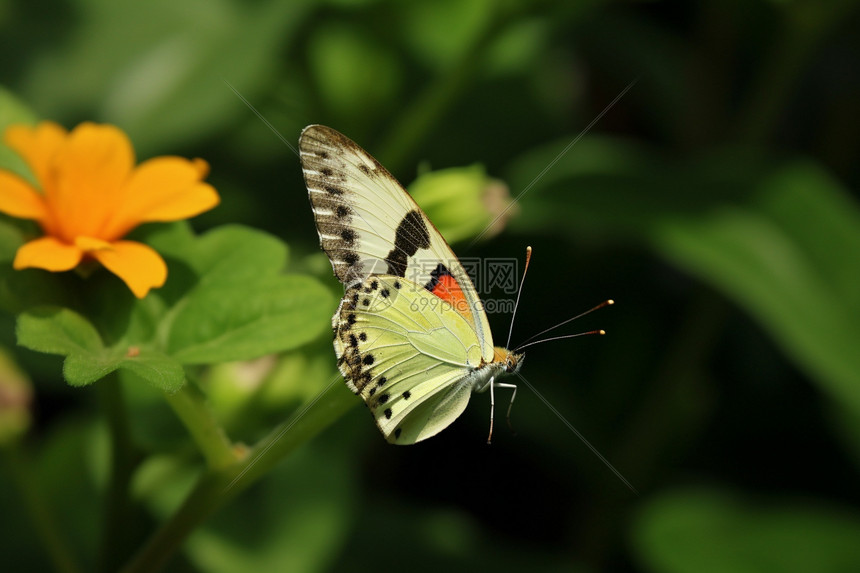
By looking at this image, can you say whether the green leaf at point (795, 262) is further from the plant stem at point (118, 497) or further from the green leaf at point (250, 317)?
the plant stem at point (118, 497)

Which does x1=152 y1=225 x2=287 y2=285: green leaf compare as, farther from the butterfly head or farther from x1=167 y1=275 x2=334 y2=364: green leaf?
the butterfly head

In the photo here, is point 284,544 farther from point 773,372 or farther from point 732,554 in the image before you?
point 773,372

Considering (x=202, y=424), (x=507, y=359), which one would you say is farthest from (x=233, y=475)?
(x=507, y=359)

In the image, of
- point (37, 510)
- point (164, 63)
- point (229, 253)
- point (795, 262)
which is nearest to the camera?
point (229, 253)

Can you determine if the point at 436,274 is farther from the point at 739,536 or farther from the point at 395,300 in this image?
the point at 739,536

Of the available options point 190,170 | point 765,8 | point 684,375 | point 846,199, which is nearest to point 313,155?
point 190,170

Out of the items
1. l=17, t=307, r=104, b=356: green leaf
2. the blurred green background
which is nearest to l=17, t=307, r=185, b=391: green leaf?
l=17, t=307, r=104, b=356: green leaf
